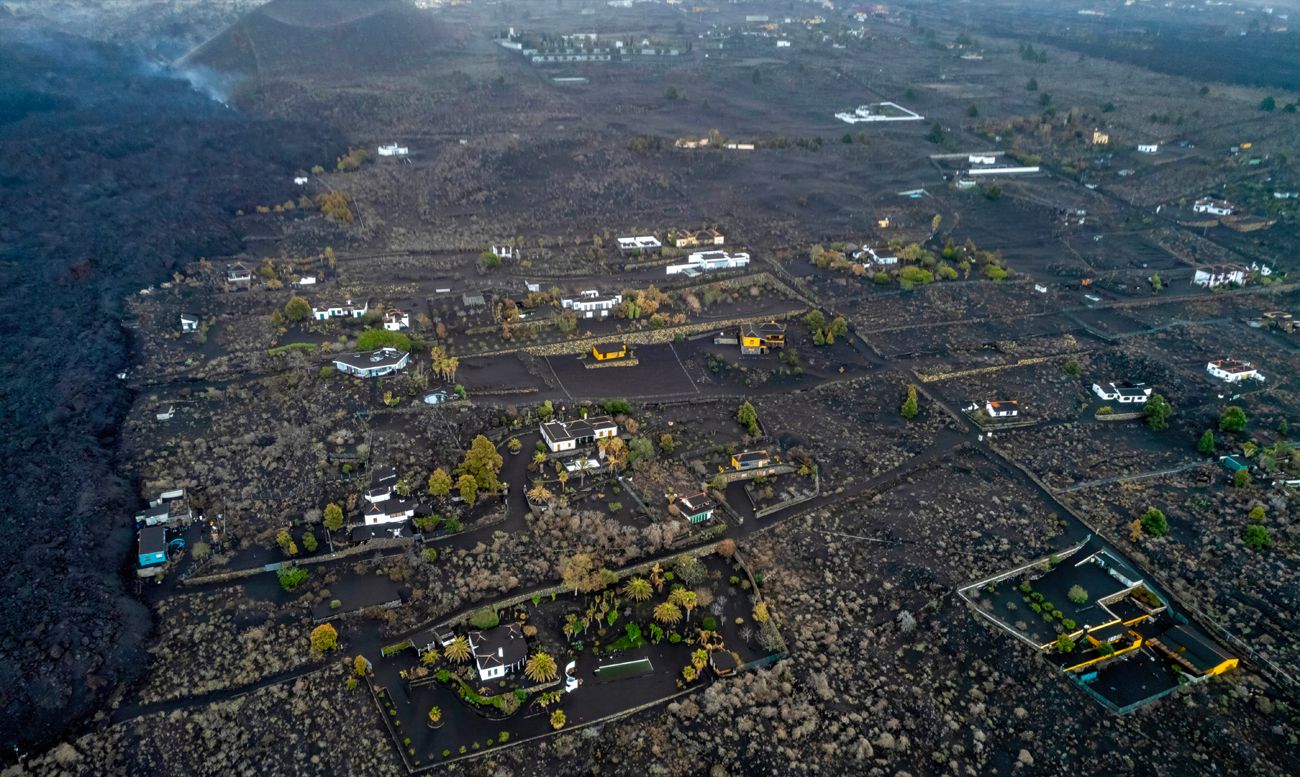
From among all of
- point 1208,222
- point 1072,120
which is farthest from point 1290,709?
point 1072,120

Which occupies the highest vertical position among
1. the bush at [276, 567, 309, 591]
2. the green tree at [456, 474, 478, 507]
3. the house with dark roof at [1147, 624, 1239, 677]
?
the house with dark roof at [1147, 624, 1239, 677]

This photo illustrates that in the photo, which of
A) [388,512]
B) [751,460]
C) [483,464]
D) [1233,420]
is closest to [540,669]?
[388,512]

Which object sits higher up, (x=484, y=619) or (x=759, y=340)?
(x=759, y=340)

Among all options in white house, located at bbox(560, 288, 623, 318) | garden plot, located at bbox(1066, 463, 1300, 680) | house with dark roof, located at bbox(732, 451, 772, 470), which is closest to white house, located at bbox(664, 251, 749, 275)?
white house, located at bbox(560, 288, 623, 318)

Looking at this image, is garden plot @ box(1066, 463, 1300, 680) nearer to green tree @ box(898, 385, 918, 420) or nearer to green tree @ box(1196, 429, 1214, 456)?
green tree @ box(1196, 429, 1214, 456)

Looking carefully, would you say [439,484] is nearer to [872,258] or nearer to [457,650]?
[457,650]

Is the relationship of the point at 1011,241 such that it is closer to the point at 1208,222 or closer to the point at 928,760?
the point at 1208,222
